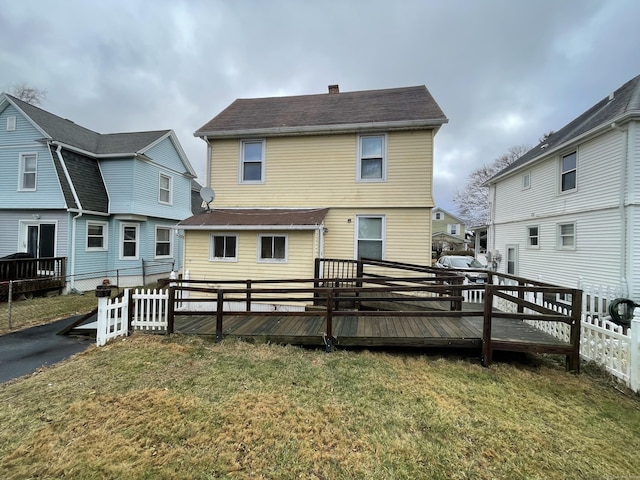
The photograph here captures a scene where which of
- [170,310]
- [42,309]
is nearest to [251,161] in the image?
[170,310]

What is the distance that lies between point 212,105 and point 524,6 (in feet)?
75.6

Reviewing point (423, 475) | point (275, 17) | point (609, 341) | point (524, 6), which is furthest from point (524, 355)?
point (275, 17)

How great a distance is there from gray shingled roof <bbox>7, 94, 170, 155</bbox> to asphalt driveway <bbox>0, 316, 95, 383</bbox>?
928 cm

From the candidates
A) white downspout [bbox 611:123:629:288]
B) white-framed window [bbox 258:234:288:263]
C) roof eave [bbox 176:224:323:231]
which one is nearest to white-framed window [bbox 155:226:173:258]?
roof eave [bbox 176:224:323:231]

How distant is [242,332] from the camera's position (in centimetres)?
562

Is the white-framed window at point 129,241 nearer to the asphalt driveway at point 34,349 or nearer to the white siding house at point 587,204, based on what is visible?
the asphalt driveway at point 34,349

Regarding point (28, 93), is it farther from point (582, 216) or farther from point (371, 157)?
point (582, 216)

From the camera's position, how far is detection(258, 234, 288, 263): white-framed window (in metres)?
8.41

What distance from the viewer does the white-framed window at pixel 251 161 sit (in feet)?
31.4

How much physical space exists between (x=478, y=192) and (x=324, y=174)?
3777cm

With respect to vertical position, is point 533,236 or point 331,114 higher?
point 331,114

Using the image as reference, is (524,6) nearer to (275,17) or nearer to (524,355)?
(275,17)

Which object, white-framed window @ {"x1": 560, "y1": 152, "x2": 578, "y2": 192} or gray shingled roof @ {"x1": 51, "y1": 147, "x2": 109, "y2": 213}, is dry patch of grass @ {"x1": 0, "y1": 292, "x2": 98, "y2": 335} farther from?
white-framed window @ {"x1": 560, "y1": 152, "x2": 578, "y2": 192}

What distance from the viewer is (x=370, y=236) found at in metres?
8.88
